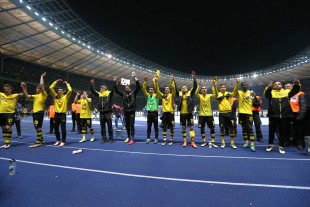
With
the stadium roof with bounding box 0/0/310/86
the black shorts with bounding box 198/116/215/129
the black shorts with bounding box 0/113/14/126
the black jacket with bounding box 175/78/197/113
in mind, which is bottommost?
the black shorts with bounding box 198/116/215/129

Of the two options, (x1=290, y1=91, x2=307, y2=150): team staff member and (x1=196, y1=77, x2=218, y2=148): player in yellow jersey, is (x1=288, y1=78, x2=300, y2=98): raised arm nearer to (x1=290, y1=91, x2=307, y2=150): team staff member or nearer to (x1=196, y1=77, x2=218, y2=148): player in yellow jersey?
(x1=290, y1=91, x2=307, y2=150): team staff member

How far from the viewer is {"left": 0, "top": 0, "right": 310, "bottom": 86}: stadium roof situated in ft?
72.1

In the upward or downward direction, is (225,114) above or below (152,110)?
below

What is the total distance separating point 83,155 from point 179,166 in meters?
2.71

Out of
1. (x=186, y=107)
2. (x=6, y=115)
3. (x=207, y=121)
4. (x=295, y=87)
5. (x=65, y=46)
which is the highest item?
(x=65, y=46)

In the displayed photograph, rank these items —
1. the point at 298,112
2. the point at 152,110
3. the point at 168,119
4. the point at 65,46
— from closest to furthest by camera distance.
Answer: the point at 298,112 < the point at 168,119 < the point at 152,110 < the point at 65,46

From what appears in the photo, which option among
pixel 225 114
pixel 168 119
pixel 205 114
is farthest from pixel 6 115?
pixel 225 114

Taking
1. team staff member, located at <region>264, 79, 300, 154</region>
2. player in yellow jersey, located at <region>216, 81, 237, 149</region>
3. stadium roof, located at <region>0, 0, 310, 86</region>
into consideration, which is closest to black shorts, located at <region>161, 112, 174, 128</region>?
player in yellow jersey, located at <region>216, 81, 237, 149</region>

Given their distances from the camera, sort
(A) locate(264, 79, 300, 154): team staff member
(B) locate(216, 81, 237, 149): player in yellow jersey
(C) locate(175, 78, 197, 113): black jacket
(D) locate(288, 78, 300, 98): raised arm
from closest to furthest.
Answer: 1. (D) locate(288, 78, 300, 98): raised arm
2. (A) locate(264, 79, 300, 154): team staff member
3. (B) locate(216, 81, 237, 149): player in yellow jersey
4. (C) locate(175, 78, 197, 113): black jacket

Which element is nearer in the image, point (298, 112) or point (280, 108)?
point (280, 108)

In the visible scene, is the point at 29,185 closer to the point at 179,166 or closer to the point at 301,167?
the point at 179,166

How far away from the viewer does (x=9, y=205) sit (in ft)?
8.14

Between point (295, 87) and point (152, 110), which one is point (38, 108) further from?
point (295, 87)

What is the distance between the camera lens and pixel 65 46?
29422mm
